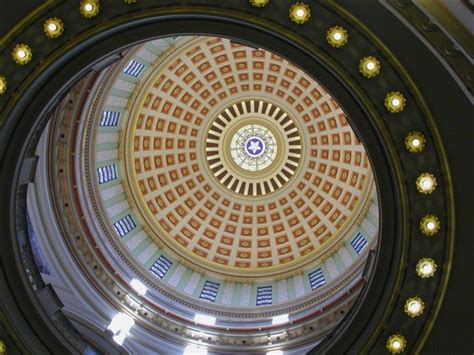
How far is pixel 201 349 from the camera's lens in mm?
21484

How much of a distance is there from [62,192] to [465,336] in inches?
605

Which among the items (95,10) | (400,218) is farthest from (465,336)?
(95,10)

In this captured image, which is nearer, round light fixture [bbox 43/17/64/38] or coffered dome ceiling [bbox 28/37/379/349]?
round light fixture [bbox 43/17/64/38]

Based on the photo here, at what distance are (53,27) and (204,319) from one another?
1539 cm

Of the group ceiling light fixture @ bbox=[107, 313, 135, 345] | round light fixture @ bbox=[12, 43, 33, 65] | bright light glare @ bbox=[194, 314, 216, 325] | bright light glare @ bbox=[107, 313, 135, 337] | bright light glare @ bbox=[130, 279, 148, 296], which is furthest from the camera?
bright light glare @ bbox=[130, 279, 148, 296]

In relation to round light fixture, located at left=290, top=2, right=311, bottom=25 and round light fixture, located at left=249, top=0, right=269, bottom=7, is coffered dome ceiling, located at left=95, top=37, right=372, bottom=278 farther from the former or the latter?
round light fixture, located at left=290, top=2, right=311, bottom=25

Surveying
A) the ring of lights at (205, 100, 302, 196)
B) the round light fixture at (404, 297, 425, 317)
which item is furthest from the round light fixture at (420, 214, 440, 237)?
the ring of lights at (205, 100, 302, 196)

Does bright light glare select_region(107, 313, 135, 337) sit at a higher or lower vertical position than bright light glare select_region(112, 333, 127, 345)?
higher

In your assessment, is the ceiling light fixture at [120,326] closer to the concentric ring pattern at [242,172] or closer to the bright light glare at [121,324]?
the bright light glare at [121,324]

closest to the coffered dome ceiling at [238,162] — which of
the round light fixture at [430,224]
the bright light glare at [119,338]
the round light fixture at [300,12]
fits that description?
the bright light glare at [119,338]

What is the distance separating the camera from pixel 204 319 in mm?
23844

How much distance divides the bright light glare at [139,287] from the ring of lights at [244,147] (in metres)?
11.5

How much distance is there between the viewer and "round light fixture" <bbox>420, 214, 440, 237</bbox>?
1316 centimetres

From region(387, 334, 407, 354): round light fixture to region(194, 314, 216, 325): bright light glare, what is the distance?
10.7 metres
